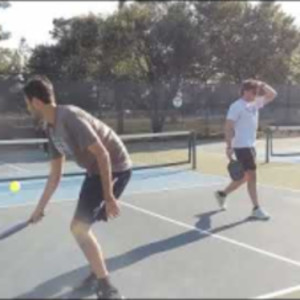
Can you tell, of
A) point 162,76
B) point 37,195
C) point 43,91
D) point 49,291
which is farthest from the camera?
point 162,76

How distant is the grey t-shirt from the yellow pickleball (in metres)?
6.40

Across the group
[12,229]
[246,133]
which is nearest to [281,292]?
[246,133]

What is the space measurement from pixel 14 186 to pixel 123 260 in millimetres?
5768

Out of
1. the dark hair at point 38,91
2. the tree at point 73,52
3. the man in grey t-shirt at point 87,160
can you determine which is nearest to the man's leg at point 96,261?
the man in grey t-shirt at point 87,160

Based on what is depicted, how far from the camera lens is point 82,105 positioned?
22.8m

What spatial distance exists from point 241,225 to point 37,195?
388cm

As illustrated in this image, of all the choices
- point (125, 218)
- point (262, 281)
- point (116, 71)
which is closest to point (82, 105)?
point (116, 71)

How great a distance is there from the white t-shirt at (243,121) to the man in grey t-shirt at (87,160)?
3596 mm

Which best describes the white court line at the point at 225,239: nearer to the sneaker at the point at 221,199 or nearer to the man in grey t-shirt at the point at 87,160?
the sneaker at the point at 221,199

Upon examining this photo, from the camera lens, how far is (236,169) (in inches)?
330

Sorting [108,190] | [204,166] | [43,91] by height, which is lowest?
[204,166]

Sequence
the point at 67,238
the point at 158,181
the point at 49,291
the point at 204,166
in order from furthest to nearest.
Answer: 1. the point at 204,166
2. the point at 158,181
3. the point at 67,238
4. the point at 49,291

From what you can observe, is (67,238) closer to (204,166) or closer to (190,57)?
(204,166)

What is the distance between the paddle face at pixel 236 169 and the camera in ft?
27.3
